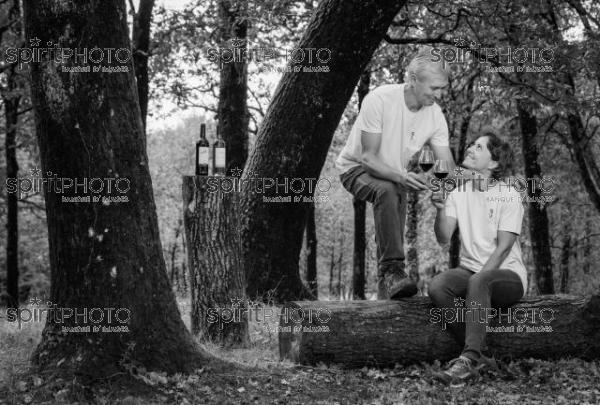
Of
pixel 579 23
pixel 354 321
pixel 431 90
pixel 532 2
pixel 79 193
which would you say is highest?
pixel 579 23

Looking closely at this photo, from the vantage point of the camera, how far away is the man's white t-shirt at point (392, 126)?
240 inches

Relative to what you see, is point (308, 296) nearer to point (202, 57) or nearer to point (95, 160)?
point (95, 160)

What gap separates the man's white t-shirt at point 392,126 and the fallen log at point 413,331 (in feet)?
4.33

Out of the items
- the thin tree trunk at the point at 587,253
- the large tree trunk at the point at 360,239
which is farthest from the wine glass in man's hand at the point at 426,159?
the thin tree trunk at the point at 587,253

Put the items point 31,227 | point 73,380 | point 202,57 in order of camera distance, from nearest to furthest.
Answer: point 73,380
point 202,57
point 31,227

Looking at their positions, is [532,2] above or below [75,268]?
above

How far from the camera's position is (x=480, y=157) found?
6.17 meters

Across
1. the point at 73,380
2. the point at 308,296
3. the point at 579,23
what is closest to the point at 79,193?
the point at 73,380

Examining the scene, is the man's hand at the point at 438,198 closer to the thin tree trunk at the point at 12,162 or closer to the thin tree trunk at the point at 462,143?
the thin tree trunk at the point at 462,143

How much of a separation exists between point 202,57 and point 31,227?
15.8 metres

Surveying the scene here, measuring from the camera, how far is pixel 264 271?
824 centimetres

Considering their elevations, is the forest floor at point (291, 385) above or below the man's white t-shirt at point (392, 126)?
below

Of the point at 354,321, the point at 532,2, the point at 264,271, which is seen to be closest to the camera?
the point at 354,321

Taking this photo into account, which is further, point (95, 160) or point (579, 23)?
point (579, 23)
